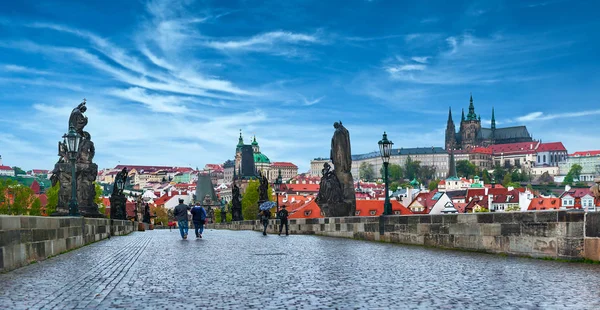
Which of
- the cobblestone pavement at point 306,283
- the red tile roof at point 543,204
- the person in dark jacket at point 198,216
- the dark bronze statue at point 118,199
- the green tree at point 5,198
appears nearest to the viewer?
the cobblestone pavement at point 306,283

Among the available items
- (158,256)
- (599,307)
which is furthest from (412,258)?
(599,307)

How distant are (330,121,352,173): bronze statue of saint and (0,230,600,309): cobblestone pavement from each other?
39.2 ft

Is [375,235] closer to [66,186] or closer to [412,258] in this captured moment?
[412,258]

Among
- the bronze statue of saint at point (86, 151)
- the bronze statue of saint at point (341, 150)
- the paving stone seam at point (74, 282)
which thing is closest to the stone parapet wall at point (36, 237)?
the paving stone seam at point (74, 282)

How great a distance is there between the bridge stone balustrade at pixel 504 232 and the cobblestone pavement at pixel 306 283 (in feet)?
1.42

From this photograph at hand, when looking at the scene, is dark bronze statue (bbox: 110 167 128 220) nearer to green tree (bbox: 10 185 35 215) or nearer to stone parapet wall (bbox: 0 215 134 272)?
stone parapet wall (bbox: 0 215 134 272)

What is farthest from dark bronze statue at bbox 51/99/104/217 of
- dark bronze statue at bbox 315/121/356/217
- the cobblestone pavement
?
the cobblestone pavement

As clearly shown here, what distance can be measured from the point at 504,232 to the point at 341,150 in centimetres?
1265

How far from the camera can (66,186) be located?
2531cm

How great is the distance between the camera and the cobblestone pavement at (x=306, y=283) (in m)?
7.86

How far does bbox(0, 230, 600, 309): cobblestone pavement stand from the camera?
7.86 m

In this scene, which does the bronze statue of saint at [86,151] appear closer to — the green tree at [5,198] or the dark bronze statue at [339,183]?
the dark bronze statue at [339,183]

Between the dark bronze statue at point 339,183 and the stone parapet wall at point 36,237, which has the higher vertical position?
the dark bronze statue at point 339,183

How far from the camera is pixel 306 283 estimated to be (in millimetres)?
9742
